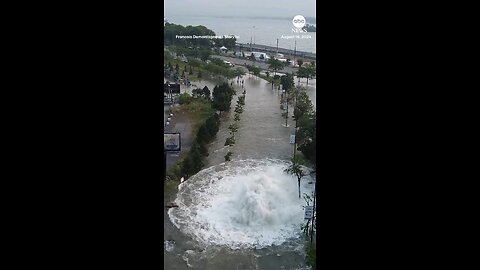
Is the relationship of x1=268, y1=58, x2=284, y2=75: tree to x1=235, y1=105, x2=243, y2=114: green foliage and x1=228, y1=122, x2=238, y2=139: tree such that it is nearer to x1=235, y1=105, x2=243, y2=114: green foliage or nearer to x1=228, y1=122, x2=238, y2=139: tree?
x1=235, y1=105, x2=243, y2=114: green foliage

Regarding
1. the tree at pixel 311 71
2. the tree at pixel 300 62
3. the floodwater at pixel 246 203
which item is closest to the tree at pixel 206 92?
the floodwater at pixel 246 203

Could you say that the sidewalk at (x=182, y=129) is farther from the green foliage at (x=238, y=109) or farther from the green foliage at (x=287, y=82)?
the green foliage at (x=287, y=82)

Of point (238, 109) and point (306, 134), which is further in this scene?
point (238, 109)

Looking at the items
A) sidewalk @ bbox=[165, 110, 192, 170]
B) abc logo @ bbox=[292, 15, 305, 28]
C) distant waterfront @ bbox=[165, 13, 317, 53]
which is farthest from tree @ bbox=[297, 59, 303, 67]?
sidewalk @ bbox=[165, 110, 192, 170]

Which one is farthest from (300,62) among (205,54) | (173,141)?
(173,141)

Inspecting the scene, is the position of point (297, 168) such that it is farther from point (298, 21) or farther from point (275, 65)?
point (298, 21)

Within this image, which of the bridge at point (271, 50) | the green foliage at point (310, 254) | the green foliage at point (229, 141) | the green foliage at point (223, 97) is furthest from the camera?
the green foliage at point (223, 97)
